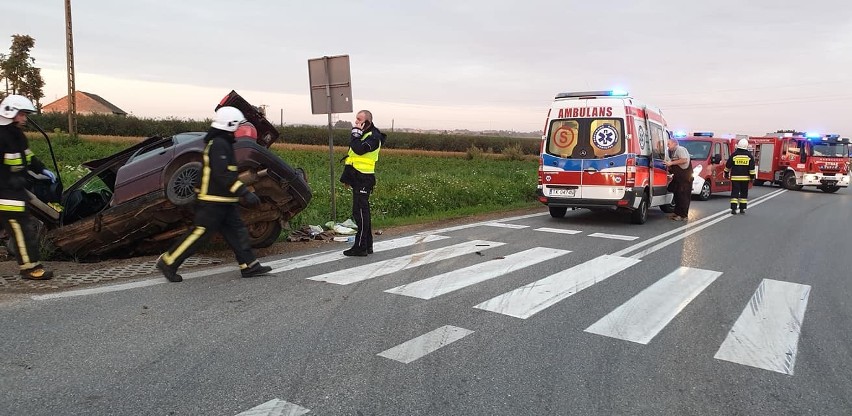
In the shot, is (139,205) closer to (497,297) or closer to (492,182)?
(497,297)

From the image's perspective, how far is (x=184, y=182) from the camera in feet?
20.5

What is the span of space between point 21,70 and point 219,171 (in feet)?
169

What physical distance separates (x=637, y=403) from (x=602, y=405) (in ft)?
0.72

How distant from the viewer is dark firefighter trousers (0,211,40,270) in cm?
525

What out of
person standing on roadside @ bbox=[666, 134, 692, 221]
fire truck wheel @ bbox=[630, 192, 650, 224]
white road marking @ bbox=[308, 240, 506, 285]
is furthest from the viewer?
person standing on roadside @ bbox=[666, 134, 692, 221]

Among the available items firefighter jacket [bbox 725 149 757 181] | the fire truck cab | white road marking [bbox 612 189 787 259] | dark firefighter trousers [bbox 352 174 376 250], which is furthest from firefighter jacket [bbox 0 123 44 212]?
the fire truck cab

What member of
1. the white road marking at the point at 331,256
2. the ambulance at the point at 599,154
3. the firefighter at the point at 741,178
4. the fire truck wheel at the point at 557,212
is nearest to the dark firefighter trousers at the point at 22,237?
the white road marking at the point at 331,256

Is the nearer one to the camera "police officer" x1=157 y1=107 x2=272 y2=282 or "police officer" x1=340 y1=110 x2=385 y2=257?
"police officer" x1=157 y1=107 x2=272 y2=282

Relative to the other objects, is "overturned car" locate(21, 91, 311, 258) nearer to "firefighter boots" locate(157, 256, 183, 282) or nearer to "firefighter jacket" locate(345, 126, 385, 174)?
"firefighter jacket" locate(345, 126, 385, 174)

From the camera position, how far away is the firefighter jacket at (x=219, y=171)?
210 inches

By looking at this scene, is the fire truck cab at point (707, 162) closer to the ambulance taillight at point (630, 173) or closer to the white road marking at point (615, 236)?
the ambulance taillight at point (630, 173)

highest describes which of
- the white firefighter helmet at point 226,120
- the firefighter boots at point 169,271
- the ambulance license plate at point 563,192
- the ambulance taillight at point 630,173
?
the white firefighter helmet at point 226,120

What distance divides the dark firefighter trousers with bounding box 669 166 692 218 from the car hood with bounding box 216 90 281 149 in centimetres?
895

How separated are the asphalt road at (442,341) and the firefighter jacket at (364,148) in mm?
1185
